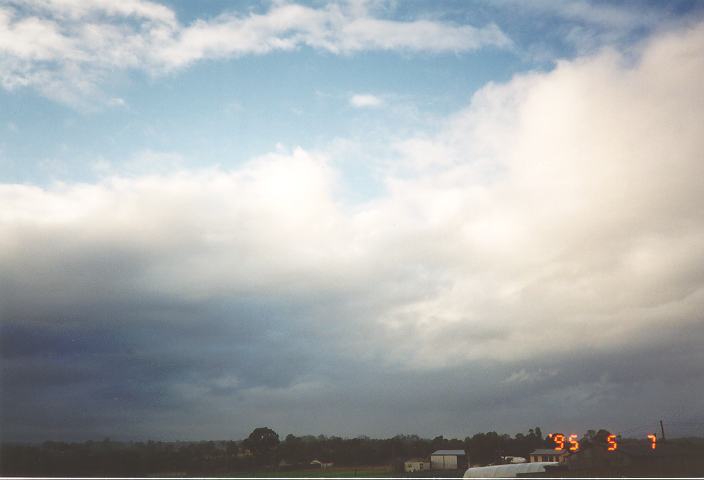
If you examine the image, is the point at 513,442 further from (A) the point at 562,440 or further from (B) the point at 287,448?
(A) the point at 562,440

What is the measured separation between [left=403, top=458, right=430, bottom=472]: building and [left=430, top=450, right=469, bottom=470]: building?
59.2 inches

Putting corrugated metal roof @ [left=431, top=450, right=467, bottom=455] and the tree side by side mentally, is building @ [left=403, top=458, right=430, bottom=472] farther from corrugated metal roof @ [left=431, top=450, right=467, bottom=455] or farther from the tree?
the tree

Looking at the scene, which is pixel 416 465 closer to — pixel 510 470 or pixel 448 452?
pixel 448 452

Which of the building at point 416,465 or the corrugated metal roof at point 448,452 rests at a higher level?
the corrugated metal roof at point 448,452

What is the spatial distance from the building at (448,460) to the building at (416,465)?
1504 mm

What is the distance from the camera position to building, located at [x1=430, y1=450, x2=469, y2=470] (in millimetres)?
121794

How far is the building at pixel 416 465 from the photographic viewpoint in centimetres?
11788

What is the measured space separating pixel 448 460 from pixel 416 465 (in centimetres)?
842

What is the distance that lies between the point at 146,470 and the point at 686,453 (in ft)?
245

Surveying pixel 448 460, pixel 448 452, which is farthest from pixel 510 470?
pixel 448 452

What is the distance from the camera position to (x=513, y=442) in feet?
484

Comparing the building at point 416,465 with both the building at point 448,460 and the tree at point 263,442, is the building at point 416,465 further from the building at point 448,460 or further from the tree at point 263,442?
the tree at point 263,442

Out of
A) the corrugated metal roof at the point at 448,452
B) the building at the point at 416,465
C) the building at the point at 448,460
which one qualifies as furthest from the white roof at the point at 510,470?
the corrugated metal roof at the point at 448,452

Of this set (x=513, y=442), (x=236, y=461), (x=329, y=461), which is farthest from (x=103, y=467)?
(x=513, y=442)
